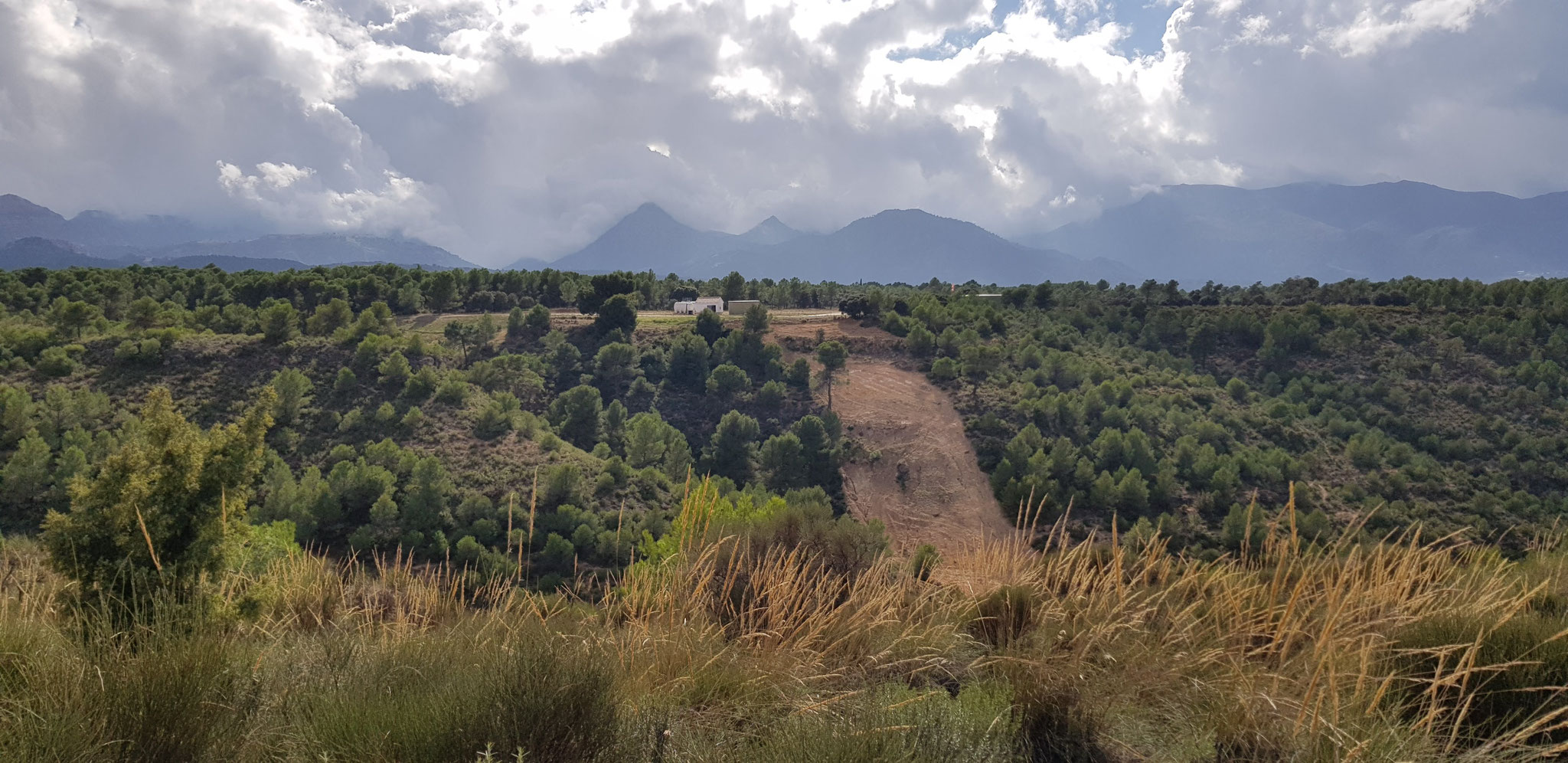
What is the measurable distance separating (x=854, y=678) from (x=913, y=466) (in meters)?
30.2

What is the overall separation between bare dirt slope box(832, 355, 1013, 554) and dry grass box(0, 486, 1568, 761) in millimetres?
21655

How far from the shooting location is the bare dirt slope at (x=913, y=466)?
29.8m

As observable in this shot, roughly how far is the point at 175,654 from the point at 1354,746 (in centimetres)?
497

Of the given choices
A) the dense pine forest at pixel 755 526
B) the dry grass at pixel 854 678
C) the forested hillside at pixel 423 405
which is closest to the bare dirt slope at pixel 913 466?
the dense pine forest at pixel 755 526

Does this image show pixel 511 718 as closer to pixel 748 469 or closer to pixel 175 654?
pixel 175 654

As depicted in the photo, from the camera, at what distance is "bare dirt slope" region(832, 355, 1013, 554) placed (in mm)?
29812

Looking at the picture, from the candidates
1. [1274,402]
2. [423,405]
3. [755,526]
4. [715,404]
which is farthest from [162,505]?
[1274,402]

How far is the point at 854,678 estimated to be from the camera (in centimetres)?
412

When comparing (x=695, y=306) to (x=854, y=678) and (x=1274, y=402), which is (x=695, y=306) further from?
(x=854, y=678)

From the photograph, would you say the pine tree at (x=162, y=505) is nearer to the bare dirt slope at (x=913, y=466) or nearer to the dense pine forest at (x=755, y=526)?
the dense pine forest at (x=755, y=526)

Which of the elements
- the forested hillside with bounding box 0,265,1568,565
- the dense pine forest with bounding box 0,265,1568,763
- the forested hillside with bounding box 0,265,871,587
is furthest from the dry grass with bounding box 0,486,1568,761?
the forested hillside with bounding box 0,265,1568,565

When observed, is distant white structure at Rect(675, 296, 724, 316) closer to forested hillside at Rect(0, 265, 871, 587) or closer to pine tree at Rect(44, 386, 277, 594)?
forested hillside at Rect(0, 265, 871, 587)

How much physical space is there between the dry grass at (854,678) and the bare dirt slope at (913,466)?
21.7 meters

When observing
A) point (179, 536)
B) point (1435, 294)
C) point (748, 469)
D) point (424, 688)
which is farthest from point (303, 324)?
point (1435, 294)
